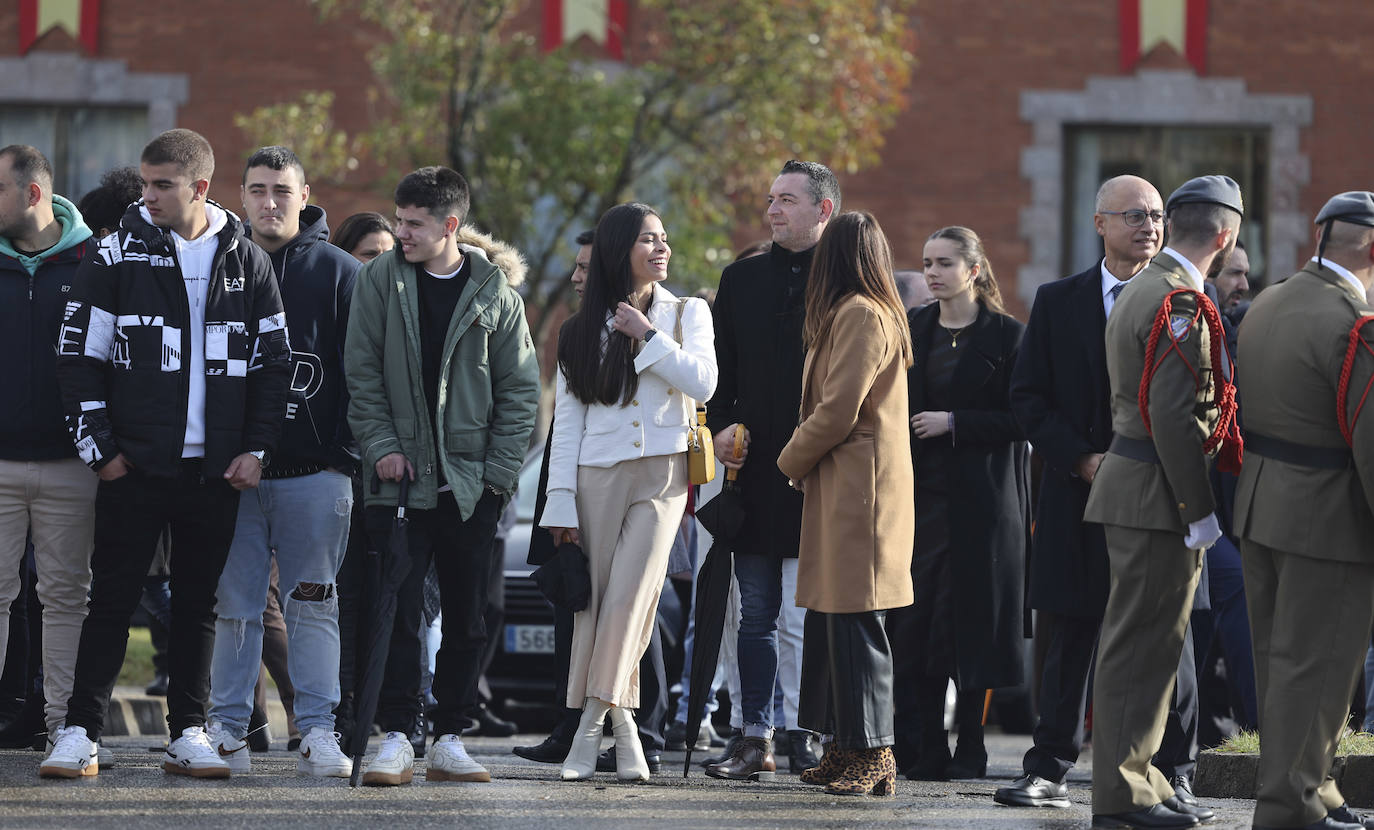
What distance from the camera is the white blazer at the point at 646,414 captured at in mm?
6477

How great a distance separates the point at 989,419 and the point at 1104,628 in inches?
65.1

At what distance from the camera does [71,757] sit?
6141mm

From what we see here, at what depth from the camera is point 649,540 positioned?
653 centimetres

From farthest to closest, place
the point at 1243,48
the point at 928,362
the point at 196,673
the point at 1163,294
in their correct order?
the point at 1243,48 → the point at 928,362 → the point at 196,673 → the point at 1163,294

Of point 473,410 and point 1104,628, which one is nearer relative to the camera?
point 1104,628

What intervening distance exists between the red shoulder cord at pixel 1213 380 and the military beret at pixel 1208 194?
13.8 inches

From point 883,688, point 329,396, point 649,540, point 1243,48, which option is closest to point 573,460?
point 649,540

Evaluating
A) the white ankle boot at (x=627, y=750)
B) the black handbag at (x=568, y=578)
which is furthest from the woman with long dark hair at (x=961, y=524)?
the black handbag at (x=568, y=578)

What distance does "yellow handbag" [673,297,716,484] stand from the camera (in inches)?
259

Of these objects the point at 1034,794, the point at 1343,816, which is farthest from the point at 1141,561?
the point at 1034,794

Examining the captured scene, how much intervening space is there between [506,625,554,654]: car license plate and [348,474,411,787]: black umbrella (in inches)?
122

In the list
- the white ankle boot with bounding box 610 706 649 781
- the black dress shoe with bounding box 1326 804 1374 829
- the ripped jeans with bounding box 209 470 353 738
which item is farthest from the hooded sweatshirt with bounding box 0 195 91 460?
the black dress shoe with bounding box 1326 804 1374 829

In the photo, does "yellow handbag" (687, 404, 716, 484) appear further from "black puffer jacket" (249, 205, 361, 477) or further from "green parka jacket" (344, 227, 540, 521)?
"black puffer jacket" (249, 205, 361, 477)

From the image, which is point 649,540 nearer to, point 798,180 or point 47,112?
point 798,180
